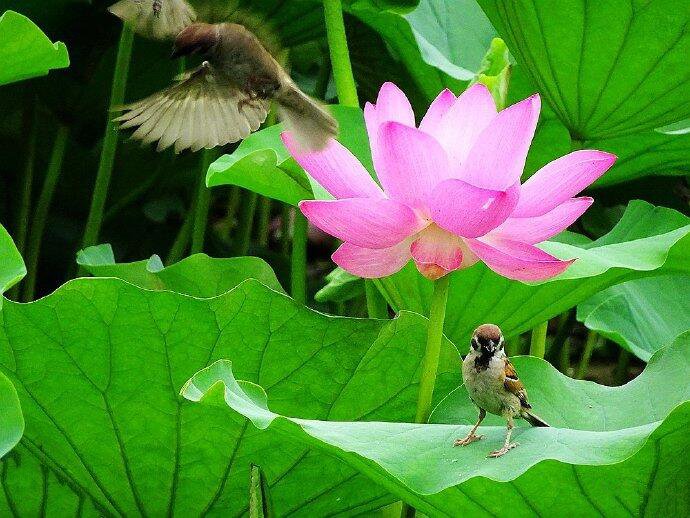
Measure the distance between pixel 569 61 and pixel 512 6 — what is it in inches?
4.0

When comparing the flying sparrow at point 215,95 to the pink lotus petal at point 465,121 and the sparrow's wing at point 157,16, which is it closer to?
the sparrow's wing at point 157,16

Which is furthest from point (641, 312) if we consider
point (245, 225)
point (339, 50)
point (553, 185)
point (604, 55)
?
point (553, 185)

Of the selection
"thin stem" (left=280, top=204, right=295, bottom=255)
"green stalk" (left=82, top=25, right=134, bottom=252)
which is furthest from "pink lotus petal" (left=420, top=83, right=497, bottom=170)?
"thin stem" (left=280, top=204, right=295, bottom=255)

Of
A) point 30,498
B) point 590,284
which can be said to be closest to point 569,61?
point 590,284

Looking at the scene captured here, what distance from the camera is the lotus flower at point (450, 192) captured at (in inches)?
30.1

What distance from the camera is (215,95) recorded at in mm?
1128

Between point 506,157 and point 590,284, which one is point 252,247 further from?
point 506,157

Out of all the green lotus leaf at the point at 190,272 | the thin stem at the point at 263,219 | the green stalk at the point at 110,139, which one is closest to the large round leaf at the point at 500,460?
the green lotus leaf at the point at 190,272

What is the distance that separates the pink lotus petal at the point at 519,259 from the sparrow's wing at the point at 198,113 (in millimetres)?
337

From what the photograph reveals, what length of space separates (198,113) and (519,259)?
1.43 feet

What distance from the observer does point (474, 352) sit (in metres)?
0.87

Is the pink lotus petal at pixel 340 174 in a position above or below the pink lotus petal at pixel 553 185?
below

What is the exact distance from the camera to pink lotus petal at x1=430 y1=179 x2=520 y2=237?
75cm

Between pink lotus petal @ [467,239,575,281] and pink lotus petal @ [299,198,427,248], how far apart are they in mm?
51
